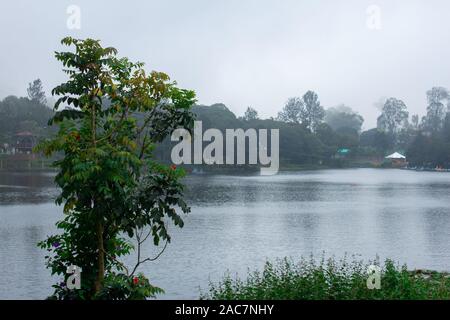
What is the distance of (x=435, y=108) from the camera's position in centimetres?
16350

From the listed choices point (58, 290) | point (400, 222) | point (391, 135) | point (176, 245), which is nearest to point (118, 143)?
point (58, 290)

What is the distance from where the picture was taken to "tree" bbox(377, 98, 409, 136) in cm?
18225

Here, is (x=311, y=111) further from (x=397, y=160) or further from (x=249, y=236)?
(x=249, y=236)

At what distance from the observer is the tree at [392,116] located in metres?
182

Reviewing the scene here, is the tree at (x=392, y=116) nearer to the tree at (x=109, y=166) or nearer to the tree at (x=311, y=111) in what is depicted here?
the tree at (x=311, y=111)

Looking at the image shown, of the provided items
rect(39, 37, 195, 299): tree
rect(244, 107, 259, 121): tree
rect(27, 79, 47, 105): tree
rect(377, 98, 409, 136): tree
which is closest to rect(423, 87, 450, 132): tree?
rect(377, 98, 409, 136): tree

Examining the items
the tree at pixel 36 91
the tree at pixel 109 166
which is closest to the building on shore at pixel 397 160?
the tree at pixel 36 91

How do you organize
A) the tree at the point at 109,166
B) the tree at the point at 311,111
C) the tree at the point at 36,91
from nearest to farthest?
the tree at the point at 109,166 < the tree at the point at 36,91 < the tree at the point at 311,111

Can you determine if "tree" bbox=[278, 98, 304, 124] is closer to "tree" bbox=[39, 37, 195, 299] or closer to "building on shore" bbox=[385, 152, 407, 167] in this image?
"building on shore" bbox=[385, 152, 407, 167]

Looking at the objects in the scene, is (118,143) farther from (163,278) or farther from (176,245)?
(176,245)

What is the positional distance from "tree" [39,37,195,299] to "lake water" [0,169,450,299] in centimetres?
590

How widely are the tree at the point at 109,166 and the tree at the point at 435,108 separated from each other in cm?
15967
